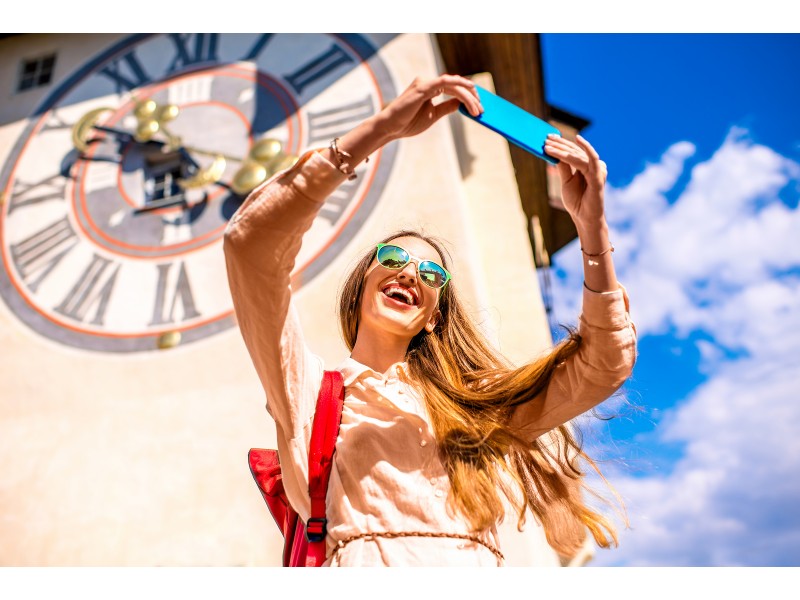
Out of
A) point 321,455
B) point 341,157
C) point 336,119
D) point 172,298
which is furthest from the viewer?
point 336,119

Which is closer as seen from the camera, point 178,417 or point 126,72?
point 178,417

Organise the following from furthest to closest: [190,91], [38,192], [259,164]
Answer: [190,91], [38,192], [259,164]

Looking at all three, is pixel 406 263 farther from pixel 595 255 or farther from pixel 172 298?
pixel 172 298

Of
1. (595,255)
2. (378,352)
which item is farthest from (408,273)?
(595,255)

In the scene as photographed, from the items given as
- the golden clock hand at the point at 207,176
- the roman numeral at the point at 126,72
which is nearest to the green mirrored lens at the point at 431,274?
the golden clock hand at the point at 207,176

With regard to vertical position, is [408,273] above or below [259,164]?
below

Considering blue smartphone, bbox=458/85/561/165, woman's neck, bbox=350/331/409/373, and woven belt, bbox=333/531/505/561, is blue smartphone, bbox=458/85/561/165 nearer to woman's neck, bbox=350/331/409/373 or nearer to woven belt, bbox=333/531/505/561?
woman's neck, bbox=350/331/409/373

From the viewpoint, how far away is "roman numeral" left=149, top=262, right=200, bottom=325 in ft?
13.5

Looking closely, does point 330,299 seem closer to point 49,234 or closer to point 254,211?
point 49,234

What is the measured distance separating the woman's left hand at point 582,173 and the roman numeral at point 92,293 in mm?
3627

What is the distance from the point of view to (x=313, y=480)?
113cm

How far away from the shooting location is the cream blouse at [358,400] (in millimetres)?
1047

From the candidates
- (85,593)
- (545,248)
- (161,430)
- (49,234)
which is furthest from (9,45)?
(85,593)

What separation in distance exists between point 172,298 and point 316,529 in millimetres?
3295
